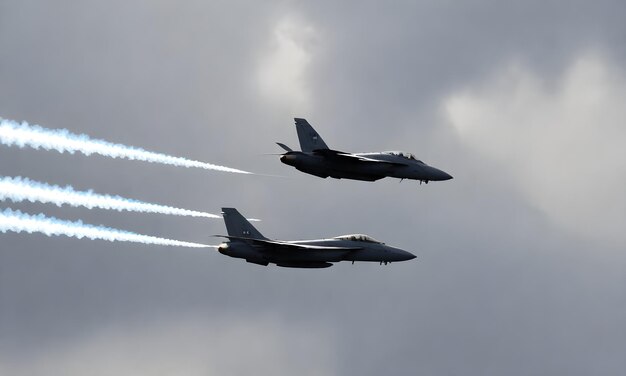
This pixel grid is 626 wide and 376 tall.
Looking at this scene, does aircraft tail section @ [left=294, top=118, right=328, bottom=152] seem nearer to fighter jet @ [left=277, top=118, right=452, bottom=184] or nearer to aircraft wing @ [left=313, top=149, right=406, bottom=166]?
fighter jet @ [left=277, top=118, right=452, bottom=184]

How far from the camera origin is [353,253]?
80125mm

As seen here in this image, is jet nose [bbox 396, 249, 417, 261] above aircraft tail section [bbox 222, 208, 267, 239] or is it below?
below

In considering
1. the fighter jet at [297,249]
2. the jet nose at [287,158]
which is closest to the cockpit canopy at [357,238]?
the fighter jet at [297,249]

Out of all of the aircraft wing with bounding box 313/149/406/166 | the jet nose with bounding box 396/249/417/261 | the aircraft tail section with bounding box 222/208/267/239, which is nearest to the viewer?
the aircraft tail section with bounding box 222/208/267/239

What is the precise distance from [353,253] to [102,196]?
18.5 m

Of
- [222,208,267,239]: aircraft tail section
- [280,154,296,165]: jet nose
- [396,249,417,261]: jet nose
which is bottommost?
[396,249,417,261]: jet nose

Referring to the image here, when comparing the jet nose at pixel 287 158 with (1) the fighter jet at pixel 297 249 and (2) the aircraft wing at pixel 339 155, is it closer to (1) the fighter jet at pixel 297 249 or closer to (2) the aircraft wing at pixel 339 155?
(2) the aircraft wing at pixel 339 155

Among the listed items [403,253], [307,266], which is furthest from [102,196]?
[403,253]

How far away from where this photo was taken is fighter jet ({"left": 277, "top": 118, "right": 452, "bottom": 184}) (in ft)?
262

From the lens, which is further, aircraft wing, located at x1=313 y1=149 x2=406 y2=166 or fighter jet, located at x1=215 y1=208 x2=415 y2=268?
aircraft wing, located at x1=313 y1=149 x2=406 y2=166

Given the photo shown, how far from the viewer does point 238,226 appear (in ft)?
259

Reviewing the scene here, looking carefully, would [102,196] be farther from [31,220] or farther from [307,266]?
[307,266]

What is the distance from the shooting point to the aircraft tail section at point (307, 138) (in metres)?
82.1

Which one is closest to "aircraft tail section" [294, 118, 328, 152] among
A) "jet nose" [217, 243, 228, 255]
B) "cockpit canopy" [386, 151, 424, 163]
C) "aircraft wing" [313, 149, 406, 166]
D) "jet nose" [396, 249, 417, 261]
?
"aircraft wing" [313, 149, 406, 166]
